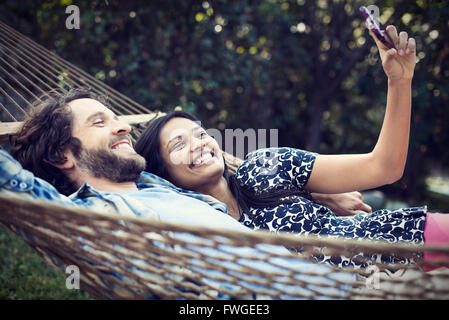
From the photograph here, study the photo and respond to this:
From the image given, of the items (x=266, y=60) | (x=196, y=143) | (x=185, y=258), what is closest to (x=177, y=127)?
(x=196, y=143)

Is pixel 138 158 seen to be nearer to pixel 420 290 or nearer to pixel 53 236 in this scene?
pixel 53 236

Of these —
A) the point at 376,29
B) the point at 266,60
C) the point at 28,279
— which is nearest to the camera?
the point at 376,29

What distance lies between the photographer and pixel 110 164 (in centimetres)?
140

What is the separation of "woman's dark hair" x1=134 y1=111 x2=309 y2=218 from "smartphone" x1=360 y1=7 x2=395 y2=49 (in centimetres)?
56

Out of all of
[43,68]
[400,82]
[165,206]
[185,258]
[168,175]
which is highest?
[43,68]

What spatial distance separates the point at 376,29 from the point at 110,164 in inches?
36.9

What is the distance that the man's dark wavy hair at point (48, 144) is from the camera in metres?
1.46

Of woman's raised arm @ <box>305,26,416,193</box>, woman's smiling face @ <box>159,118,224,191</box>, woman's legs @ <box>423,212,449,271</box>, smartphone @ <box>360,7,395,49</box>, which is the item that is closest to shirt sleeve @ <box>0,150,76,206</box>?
woman's smiling face @ <box>159,118,224,191</box>

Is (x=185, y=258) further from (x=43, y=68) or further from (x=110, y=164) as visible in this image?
(x=43, y=68)

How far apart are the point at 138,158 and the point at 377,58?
3.69 meters

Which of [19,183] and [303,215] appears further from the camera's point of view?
[303,215]

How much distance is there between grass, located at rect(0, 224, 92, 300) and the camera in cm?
193

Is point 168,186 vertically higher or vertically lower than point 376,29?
lower
